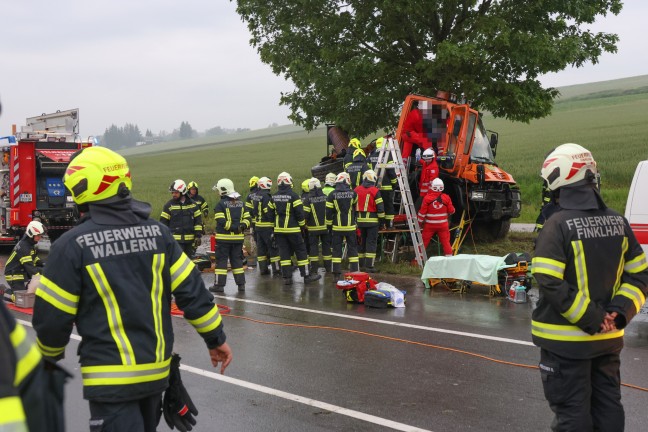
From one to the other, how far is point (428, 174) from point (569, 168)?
10043 mm

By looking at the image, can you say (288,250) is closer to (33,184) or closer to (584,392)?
(33,184)

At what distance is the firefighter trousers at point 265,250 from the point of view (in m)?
14.4

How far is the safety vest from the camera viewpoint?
14.8ft

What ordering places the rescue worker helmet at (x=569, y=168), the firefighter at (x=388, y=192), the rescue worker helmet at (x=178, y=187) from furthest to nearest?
the firefighter at (x=388, y=192) < the rescue worker helmet at (x=178, y=187) < the rescue worker helmet at (x=569, y=168)

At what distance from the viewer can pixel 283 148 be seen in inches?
3024

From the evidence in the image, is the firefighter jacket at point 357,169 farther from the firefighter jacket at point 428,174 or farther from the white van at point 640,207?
the white van at point 640,207

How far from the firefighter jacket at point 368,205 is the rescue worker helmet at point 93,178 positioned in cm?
1027

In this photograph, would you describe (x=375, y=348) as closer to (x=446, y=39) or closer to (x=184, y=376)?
(x=184, y=376)

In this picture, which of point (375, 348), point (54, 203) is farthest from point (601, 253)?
point (54, 203)

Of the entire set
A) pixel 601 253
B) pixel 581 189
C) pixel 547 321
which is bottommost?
pixel 547 321

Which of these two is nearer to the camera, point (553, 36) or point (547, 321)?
point (547, 321)

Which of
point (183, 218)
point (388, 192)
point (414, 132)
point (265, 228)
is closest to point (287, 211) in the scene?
point (265, 228)

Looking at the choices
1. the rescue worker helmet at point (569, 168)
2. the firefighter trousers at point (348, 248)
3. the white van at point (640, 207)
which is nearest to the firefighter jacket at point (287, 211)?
the firefighter trousers at point (348, 248)

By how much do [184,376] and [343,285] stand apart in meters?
4.26
